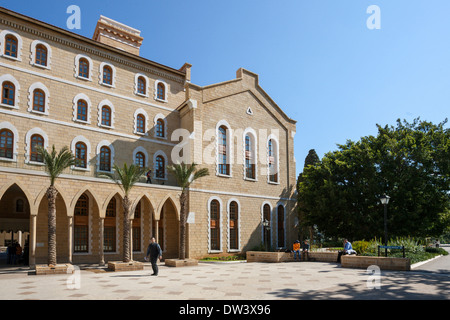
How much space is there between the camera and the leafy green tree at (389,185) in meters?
26.2

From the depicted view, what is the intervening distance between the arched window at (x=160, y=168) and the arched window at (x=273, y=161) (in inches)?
377

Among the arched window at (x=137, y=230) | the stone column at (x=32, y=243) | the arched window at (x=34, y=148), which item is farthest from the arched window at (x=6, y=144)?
the arched window at (x=137, y=230)

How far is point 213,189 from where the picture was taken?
26547 mm

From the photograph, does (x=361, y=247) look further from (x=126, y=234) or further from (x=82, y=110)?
(x=82, y=110)

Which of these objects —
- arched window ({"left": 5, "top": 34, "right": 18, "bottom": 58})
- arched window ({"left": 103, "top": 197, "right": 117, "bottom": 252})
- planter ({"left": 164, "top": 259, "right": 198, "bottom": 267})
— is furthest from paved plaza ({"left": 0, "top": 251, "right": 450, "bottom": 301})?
arched window ({"left": 5, "top": 34, "right": 18, "bottom": 58})

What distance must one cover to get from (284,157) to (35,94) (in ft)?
66.5

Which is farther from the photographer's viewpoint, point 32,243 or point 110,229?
point 110,229

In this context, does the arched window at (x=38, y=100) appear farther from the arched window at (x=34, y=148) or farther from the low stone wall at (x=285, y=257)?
the low stone wall at (x=285, y=257)

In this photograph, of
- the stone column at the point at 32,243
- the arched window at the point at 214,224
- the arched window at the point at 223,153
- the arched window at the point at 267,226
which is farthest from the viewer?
the arched window at the point at 267,226

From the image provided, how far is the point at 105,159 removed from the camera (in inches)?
947

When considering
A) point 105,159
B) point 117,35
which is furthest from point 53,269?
point 117,35

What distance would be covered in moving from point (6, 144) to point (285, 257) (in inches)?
704

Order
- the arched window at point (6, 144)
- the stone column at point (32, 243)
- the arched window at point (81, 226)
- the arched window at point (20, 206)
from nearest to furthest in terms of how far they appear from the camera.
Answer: the stone column at point (32, 243) < the arched window at point (6, 144) < the arched window at point (81, 226) < the arched window at point (20, 206)

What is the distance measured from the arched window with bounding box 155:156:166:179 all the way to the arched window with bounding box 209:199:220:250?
14.0ft
